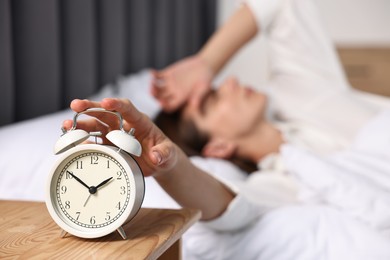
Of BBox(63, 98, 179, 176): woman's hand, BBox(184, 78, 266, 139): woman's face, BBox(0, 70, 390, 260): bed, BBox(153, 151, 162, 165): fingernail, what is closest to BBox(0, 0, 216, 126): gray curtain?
BBox(0, 70, 390, 260): bed

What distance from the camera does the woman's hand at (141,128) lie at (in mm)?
779

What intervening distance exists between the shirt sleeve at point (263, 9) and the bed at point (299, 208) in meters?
0.77

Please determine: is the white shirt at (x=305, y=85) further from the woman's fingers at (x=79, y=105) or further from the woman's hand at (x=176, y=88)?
the woman's fingers at (x=79, y=105)

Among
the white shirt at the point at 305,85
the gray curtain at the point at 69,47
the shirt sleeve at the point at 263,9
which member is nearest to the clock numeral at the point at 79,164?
the gray curtain at the point at 69,47

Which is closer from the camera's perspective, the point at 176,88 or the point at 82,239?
the point at 82,239

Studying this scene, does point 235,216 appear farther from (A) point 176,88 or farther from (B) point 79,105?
(A) point 176,88

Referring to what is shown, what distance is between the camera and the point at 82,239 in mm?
768

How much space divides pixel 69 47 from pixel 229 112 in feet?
1.80

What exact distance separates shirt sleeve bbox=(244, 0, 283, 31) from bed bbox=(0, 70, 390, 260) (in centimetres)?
77

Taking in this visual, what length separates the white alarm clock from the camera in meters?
0.75

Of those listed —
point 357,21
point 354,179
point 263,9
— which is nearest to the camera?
point 354,179

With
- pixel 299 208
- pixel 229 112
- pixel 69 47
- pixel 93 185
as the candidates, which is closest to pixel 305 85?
pixel 229 112

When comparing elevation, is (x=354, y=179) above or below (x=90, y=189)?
below

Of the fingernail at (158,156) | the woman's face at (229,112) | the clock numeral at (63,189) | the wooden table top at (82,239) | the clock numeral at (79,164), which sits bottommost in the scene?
the woman's face at (229,112)
